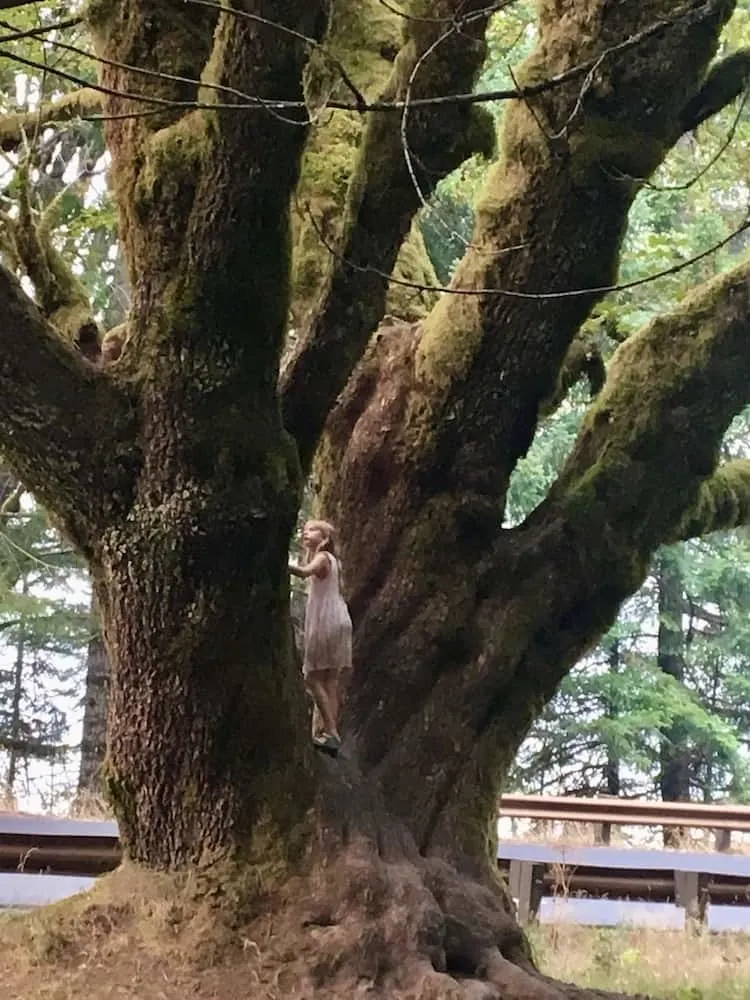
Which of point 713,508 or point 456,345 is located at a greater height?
point 456,345

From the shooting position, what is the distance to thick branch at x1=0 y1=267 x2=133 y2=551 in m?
4.75

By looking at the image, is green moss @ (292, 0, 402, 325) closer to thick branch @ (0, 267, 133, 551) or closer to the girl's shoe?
thick branch @ (0, 267, 133, 551)

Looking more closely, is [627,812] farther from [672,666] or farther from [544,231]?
[672,666]

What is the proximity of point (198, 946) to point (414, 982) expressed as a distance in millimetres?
939

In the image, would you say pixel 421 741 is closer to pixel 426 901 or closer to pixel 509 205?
pixel 426 901

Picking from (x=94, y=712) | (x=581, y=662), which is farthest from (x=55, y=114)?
(x=581, y=662)

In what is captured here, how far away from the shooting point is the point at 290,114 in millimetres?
4582

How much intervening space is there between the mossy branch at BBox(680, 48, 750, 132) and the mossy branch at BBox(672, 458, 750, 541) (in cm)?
214

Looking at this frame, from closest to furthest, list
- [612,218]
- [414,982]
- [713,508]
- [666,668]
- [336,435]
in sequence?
[414,982]
[612,218]
[336,435]
[713,508]
[666,668]

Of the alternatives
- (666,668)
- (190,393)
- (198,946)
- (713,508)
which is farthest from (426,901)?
(666,668)

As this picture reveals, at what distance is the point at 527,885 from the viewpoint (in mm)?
9766

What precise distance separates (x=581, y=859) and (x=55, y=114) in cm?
763

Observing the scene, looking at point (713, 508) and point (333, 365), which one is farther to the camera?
point (713, 508)

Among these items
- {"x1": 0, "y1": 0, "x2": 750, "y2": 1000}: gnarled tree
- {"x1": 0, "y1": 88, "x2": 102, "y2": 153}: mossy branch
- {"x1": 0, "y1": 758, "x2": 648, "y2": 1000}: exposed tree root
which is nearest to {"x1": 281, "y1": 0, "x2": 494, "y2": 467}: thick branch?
{"x1": 0, "y1": 0, "x2": 750, "y2": 1000}: gnarled tree
